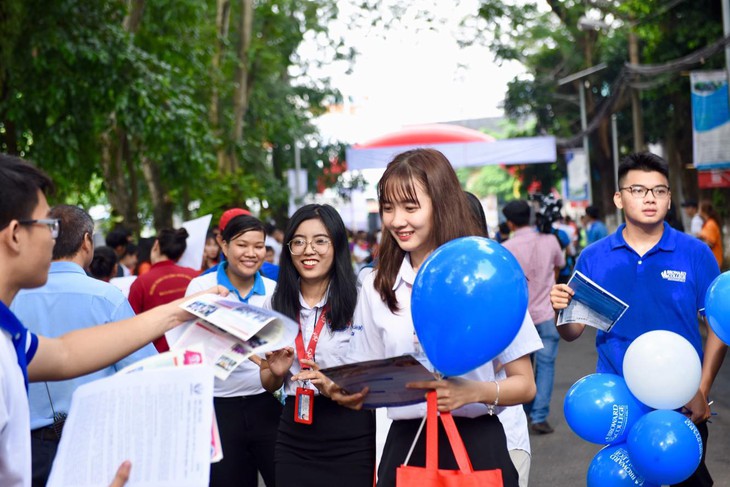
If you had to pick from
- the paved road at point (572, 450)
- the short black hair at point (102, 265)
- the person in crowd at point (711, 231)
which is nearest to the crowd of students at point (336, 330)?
the short black hair at point (102, 265)

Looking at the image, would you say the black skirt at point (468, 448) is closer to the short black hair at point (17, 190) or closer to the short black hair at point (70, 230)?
the short black hair at point (17, 190)

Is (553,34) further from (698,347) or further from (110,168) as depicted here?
(698,347)

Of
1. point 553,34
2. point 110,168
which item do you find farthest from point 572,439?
point 553,34

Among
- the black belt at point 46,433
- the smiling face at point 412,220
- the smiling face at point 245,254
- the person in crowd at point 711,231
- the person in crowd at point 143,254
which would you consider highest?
the smiling face at point 412,220

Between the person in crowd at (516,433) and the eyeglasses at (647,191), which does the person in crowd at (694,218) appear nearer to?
the eyeglasses at (647,191)

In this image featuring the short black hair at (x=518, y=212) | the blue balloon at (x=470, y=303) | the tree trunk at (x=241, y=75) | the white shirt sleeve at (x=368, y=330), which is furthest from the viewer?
the tree trunk at (x=241, y=75)

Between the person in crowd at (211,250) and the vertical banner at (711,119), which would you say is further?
the vertical banner at (711,119)

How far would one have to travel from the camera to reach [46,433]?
3969mm

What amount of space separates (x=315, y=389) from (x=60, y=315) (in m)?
1.13

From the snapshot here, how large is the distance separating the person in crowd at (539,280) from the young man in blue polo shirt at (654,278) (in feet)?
12.1

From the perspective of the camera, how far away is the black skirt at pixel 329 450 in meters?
4.32

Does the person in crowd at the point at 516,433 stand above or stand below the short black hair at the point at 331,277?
below

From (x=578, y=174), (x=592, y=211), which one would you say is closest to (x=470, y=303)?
(x=592, y=211)

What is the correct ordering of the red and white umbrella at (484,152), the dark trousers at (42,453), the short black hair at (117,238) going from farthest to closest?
the red and white umbrella at (484,152), the short black hair at (117,238), the dark trousers at (42,453)
